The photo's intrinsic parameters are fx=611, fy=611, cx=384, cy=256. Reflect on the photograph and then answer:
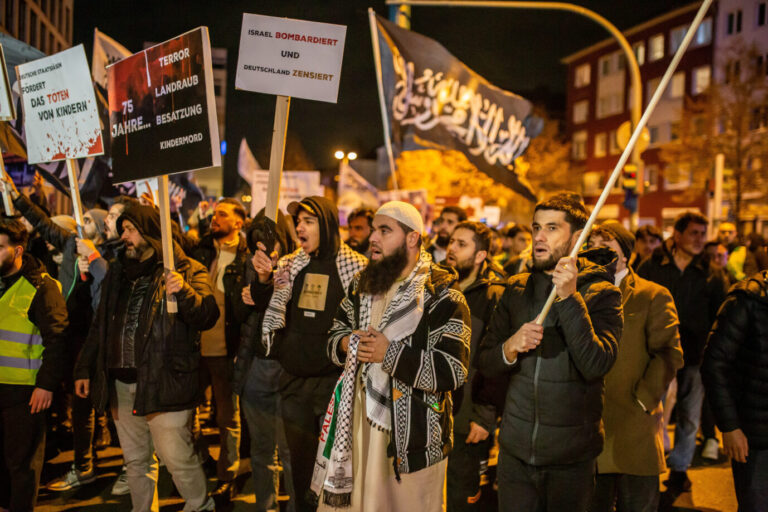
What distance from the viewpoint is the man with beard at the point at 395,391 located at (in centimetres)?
329

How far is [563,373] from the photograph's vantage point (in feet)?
10.2

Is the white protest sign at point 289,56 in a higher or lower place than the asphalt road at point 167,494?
higher

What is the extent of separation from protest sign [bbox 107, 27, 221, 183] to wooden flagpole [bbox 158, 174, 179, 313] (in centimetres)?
10

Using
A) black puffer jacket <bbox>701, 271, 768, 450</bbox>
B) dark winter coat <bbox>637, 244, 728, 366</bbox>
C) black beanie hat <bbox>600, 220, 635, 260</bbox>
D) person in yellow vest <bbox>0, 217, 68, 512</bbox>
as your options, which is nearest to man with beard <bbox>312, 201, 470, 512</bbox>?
black beanie hat <bbox>600, 220, 635, 260</bbox>

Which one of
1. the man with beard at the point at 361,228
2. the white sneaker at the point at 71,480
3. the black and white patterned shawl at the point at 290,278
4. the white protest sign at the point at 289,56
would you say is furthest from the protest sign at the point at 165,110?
the man with beard at the point at 361,228

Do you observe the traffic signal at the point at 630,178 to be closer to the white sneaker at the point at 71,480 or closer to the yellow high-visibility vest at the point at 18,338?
the white sneaker at the point at 71,480

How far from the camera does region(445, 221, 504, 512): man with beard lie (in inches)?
166

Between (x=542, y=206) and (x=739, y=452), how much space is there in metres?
1.83

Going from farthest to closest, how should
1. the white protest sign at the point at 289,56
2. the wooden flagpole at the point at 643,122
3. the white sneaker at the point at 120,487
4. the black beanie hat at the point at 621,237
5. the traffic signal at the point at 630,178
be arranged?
the traffic signal at the point at 630,178
the white sneaker at the point at 120,487
the black beanie hat at the point at 621,237
the white protest sign at the point at 289,56
the wooden flagpole at the point at 643,122

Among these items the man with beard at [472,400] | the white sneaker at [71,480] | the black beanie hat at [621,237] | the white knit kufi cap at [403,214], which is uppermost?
the white knit kufi cap at [403,214]

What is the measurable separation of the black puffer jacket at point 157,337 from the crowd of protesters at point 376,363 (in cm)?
1

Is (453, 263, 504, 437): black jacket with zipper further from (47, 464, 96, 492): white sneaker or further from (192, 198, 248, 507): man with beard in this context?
(47, 464, 96, 492): white sneaker

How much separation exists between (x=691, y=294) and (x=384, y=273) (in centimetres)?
428

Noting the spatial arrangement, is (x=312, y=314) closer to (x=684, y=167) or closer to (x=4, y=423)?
(x=4, y=423)
